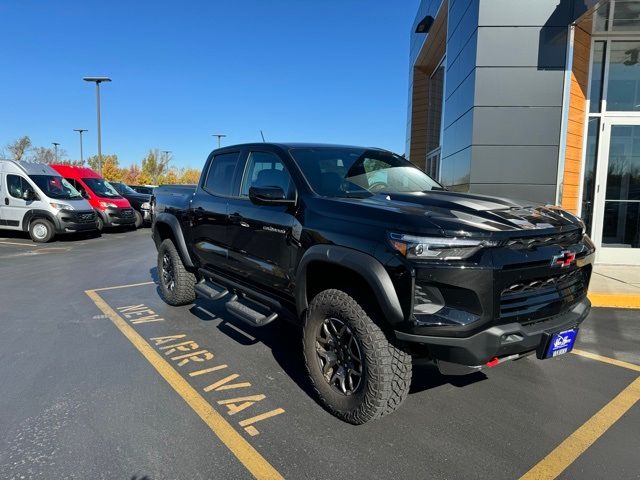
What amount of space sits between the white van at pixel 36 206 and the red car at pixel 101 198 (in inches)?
65.3

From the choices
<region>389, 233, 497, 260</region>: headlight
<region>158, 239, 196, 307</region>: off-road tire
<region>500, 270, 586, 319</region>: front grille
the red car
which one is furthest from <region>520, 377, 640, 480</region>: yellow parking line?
the red car

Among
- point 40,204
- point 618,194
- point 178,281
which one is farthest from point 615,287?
point 40,204

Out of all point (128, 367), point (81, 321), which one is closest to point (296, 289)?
point (128, 367)

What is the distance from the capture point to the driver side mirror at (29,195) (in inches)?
543

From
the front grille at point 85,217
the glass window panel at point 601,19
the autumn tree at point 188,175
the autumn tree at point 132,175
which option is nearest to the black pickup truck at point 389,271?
the glass window panel at point 601,19

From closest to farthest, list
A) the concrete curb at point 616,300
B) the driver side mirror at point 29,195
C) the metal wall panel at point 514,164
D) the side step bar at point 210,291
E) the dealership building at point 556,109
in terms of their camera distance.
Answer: the side step bar at point 210,291 → the concrete curb at point 616,300 → the dealership building at point 556,109 → the metal wall panel at point 514,164 → the driver side mirror at point 29,195

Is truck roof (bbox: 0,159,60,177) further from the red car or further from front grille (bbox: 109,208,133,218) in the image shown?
front grille (bbox: 109,208,133,218)

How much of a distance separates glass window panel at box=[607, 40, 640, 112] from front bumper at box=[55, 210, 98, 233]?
13936mm

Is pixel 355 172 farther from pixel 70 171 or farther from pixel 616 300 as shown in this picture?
pixel 70 171

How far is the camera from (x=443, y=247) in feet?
8.53

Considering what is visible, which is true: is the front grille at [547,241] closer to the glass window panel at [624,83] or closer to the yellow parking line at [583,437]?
the yellow parking line at [583,437]

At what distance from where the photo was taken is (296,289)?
11.3 feet

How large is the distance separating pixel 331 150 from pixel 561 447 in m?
2.84

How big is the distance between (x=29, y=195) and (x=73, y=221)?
1.58 metres
